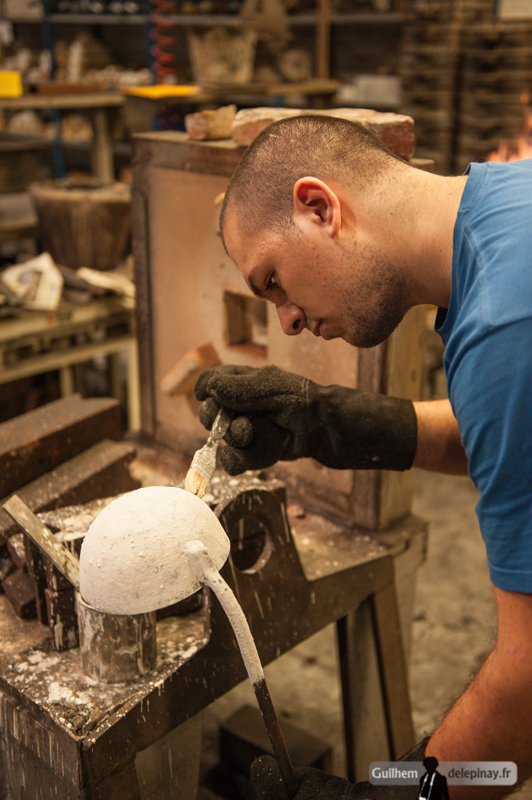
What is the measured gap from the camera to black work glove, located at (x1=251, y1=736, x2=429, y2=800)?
1122 mm

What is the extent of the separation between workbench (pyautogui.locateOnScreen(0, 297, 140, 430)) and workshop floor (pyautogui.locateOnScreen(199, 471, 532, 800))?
166 centimetres

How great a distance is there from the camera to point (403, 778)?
3.67 ft

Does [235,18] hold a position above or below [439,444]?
above

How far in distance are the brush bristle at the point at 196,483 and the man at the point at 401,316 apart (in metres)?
0.21

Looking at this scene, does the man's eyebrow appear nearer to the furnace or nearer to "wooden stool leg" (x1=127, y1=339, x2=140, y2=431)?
the furnace

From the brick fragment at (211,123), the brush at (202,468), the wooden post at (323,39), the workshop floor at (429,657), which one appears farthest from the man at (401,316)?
the wooden post at (323,39)

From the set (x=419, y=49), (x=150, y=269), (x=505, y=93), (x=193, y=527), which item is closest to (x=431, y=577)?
(x=150, y=269)

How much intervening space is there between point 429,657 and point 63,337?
6.85 ft

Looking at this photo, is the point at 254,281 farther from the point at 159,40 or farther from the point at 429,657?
the point at 159,40

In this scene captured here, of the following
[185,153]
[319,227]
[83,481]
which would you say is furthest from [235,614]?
[185,153]

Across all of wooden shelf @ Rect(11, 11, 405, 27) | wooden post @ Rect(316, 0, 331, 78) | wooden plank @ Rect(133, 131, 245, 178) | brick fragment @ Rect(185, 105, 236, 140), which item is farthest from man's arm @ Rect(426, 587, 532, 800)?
wooden post @ Rect(316, 0, 331, 78)

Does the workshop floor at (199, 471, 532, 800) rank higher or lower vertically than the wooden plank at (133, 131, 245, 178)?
lower

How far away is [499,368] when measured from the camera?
938mm

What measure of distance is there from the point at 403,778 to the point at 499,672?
0.26 m
